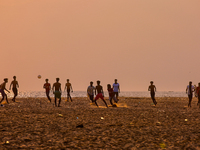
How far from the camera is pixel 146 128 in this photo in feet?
37.9

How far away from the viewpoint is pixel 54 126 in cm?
1148

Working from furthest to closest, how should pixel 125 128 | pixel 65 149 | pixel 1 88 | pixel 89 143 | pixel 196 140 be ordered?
pixel 1 88
pixel 125 128
pixel 196 140
pixel 89 143
pixel 65 149

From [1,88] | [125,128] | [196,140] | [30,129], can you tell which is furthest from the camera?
[1,88]

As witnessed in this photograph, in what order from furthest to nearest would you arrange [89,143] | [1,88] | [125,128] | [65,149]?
[1,88]
[125,128]
[89,143]
[65,149]

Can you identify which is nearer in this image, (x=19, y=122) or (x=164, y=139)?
(x=164, y=139)

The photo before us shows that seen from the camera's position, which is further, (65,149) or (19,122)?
(19,122)

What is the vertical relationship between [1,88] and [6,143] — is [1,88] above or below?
above

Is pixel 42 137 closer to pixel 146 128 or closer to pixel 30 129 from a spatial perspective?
pixel 30 129

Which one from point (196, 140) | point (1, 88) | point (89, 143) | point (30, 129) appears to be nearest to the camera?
point (89, 143)

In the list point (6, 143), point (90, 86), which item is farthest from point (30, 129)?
point (90, 86)

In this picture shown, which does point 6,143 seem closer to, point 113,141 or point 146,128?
point 113,141

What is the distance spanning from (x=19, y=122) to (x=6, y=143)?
12.6ft

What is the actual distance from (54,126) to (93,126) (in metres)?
1.73

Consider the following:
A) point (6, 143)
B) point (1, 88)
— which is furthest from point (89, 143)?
point (1, 88)
